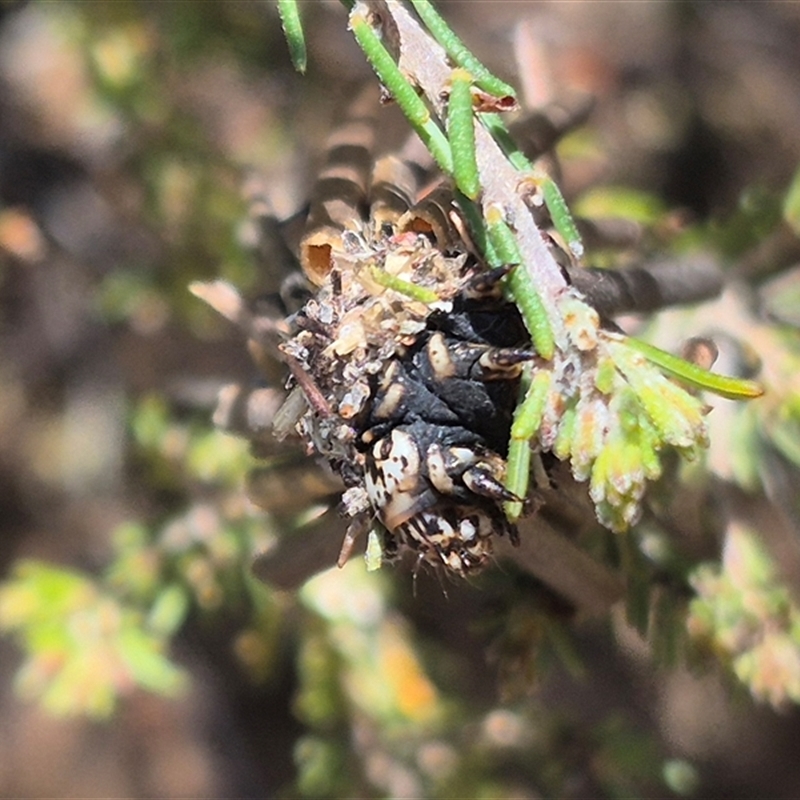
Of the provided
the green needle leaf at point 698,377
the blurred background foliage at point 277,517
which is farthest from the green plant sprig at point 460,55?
the blurred background foliage at point 277,517

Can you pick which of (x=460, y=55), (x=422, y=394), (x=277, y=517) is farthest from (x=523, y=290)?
(x=277, y=517)

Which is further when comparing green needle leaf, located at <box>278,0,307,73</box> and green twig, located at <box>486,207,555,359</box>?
green needle leaf, located at <box>278,0,307,73</box>

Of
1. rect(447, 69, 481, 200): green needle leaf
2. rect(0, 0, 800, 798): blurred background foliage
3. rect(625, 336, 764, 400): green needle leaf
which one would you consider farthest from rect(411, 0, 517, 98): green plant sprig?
rect(0, 0, 800, 798): blurred background foliage

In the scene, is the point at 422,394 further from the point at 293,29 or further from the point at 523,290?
the point at 293,29

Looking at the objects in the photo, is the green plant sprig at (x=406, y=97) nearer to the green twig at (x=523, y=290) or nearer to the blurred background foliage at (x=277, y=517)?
the green twig at (x=523, y=290)

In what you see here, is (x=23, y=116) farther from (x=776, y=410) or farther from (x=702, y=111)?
(x=776, y=410)

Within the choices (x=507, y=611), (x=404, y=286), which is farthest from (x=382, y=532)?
(x=507, y=611)

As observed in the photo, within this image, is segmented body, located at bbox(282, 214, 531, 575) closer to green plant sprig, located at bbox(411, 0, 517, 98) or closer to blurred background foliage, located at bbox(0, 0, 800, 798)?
green plant sprig, located at bbox(411, 0, 517, 98)

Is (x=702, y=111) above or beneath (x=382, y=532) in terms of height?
beneath

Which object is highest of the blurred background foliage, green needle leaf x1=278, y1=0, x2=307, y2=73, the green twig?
green needle leaf x1=278, y1=0, x2=307, y2=73
